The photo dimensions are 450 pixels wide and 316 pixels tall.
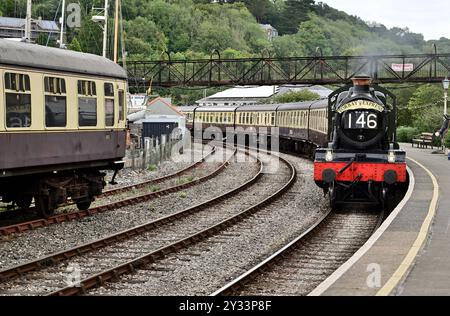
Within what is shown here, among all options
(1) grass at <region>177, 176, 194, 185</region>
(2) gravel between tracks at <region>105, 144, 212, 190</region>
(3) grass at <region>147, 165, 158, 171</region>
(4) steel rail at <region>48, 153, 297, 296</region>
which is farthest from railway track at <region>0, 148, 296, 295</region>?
(3) grass at <region>147, 165, 158, 171</region>

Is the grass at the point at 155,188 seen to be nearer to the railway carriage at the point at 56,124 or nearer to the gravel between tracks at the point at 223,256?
the gravel between tracks at the point at 223,256

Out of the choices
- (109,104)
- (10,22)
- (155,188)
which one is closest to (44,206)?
(109,104)

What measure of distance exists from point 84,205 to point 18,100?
447cm

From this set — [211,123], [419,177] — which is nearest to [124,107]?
[419,177]

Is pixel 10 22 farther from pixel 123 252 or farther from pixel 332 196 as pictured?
pixel 123 252

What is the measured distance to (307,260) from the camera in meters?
13.1

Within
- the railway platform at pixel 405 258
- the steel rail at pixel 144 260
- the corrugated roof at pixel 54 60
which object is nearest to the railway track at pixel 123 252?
the steel rail at pixel 144 260

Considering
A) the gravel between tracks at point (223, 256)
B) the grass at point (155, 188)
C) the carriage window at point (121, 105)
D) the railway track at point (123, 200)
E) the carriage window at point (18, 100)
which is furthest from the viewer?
the grass at point (155, 188)

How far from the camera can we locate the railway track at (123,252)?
1081cm

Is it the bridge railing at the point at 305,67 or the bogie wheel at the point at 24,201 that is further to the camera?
the bridge railing at the point at 305,67

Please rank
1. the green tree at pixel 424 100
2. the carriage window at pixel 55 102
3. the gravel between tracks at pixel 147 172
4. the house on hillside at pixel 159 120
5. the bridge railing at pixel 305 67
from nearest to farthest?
the carriage window at pixel 55 102 < the gravel between tracks at pixel 147 172 < the house on hillside at pixel 159 120 < the bridge railing at pixel 305 67 < the green tree at pixel 424 100

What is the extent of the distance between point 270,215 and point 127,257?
21.0 feet

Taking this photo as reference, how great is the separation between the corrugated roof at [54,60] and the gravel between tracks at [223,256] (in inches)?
171

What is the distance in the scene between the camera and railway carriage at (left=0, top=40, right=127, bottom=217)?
45.7ft
